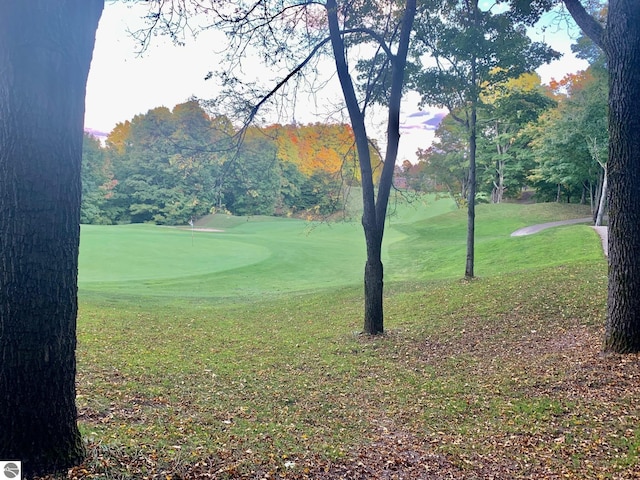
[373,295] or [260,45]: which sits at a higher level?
[260,45]

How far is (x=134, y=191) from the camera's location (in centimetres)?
4844

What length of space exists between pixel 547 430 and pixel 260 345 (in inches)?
227

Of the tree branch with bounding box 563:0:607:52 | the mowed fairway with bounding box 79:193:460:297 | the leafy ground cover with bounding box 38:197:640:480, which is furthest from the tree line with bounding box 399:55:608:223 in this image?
the tree branch with bounding box 563:0:607:52

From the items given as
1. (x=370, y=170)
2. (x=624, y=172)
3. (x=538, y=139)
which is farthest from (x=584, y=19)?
(x=538, y=139)

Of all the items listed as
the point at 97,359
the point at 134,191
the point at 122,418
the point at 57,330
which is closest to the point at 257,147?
the point at 97,359

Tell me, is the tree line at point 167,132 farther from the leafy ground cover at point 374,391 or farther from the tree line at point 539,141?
the tree line at point 539,141

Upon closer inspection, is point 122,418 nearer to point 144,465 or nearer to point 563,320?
point 144,465

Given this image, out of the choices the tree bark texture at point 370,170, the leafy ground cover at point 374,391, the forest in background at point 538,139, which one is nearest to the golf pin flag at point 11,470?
the leafy ground cover at point 374,391

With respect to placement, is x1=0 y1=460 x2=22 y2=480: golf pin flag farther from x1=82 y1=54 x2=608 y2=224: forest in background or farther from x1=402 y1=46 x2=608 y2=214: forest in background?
x1=402 y1=46 x2=608 y2=214: forest in background

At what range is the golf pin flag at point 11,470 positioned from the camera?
2662 millimetres

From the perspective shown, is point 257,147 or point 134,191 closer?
point 257,147

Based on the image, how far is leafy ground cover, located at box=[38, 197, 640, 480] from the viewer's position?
3.50 metres

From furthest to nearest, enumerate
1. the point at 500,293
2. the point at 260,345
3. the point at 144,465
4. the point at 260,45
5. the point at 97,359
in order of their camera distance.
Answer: the point at 500,293 → the point at 260,345 → the point at 260,45 → the point at 97,359 → the point at 144,465

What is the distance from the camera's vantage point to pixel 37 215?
268 cm
